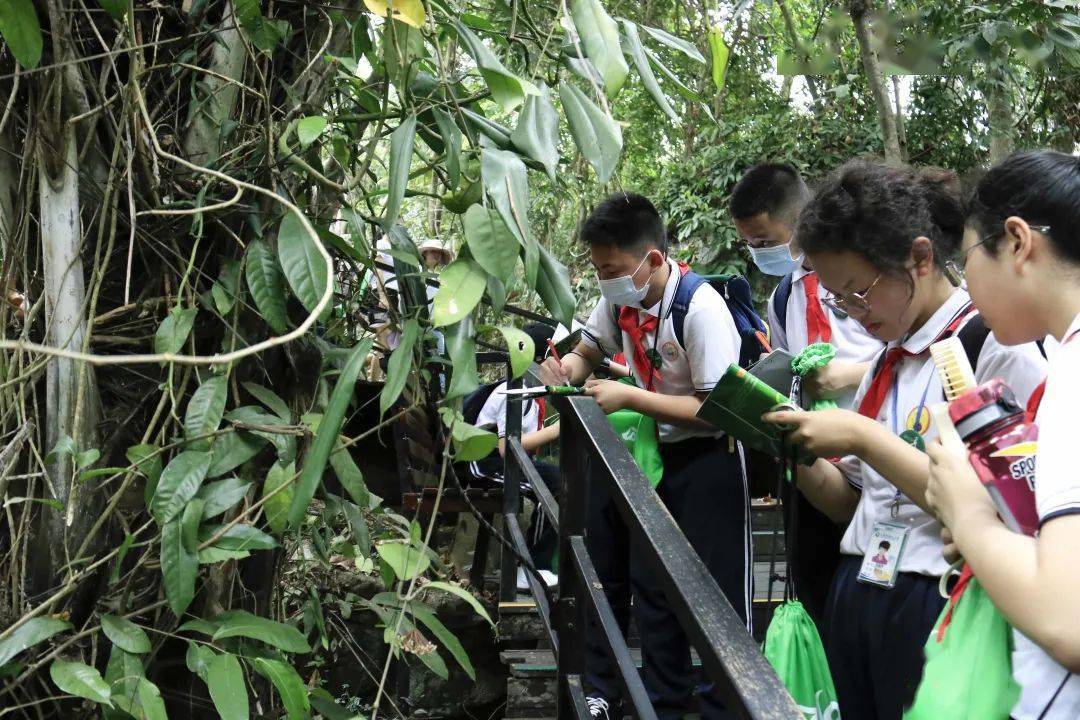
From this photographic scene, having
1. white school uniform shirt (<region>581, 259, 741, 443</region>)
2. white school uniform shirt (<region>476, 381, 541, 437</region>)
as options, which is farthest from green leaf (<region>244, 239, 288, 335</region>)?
white school uniform shirt (<region>476, 381, 541, 437</region>)

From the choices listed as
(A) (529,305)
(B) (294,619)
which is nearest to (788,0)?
(A) (529,305)

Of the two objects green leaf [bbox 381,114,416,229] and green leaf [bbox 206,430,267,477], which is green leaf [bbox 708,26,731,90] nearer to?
green leaf [bbox 381,114,416,229]

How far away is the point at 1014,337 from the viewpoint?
119 centimetres

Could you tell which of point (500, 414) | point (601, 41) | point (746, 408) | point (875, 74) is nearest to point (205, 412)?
point (601, 41)

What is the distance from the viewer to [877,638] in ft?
5.42

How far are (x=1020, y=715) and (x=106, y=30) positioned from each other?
162 centimetres

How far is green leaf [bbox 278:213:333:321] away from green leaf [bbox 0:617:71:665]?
0.56 m

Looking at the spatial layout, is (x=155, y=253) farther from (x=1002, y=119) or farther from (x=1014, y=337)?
(x=1002, y=119)

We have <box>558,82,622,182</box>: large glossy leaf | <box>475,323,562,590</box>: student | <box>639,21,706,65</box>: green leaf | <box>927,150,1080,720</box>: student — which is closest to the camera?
<box>927,150,1080,720</box>: student

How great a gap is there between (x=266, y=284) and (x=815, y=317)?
1.81 meters

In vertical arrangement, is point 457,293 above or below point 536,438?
above

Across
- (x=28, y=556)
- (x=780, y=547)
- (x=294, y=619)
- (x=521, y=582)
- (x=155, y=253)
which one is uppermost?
(x=155, y=253)

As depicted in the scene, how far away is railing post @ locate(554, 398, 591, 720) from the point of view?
188cm

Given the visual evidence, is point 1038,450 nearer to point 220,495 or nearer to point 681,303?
point 220,495
